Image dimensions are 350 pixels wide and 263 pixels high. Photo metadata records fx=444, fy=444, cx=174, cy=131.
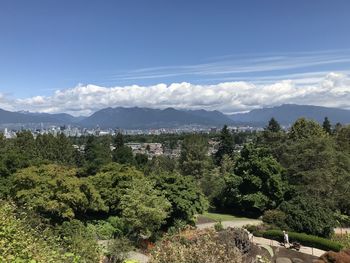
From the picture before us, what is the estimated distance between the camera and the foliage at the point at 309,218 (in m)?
27.7

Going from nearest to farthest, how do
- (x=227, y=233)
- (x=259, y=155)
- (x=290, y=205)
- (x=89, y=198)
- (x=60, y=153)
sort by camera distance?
1. (x=227, y=233)
2. (x=89, y=198)
3. (x=290, y=205)
4. (x=259, y=155)
5. (x=60, y=153)

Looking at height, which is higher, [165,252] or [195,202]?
[165,252]

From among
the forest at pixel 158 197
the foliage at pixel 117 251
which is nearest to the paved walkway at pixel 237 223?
the forest at pixel 158 197

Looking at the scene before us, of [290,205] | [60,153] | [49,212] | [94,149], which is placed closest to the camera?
[49,212]

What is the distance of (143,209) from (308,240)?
9.57 metres

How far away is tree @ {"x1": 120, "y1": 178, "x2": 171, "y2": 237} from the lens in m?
24.3

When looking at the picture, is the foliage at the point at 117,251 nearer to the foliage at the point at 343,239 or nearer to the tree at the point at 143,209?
the tree at the point at 143,209

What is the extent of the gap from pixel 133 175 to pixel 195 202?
471cm

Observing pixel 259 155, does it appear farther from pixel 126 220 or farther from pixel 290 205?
pixel 126 220

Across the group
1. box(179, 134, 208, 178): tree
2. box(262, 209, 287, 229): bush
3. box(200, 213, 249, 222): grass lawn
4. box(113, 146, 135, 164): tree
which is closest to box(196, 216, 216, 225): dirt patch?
box(200, 213, 249, 222): grass lawn

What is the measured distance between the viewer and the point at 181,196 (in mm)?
27453

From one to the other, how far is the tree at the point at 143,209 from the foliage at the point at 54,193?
263 cm

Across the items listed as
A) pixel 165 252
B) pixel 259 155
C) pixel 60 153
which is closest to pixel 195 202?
pixel 259 155

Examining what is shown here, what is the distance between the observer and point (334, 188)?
1366 inches
